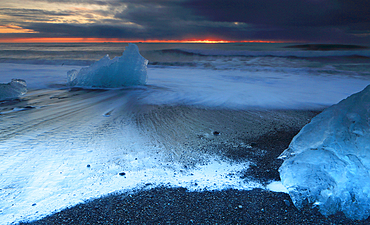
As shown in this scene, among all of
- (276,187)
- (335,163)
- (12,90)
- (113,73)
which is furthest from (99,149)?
(113,73)

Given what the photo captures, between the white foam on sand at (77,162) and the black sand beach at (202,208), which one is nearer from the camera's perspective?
the black sand beach at (202,208)

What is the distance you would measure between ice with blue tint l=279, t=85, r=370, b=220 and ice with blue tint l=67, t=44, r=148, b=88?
4.95 meters

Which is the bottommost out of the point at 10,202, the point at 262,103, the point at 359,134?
the point at 10,202

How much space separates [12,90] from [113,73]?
7.45 feet

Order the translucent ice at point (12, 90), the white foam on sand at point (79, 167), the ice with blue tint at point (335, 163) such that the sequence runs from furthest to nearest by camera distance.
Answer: the translucent ice at point (12, 90)
the white foam on sand at point (79, 167)
the ice with blue tint at point (335, 163)

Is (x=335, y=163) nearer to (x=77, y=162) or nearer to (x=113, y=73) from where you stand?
(x=77, y=162)

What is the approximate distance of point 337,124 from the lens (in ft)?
6.38

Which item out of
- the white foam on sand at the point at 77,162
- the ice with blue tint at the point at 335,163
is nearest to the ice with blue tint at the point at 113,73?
the white foam on sand at the point at 77,162

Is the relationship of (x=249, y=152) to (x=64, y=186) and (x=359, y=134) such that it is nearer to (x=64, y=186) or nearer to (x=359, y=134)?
(x=359, y=134)

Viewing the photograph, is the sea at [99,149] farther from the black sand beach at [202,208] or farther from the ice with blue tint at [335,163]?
the ice with blue tint at [335,163]

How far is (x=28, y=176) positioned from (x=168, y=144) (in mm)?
1410

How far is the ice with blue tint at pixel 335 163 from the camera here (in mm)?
1626

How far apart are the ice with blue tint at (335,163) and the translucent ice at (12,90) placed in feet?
18.4

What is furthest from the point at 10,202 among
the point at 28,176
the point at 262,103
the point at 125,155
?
the point at 262,103
